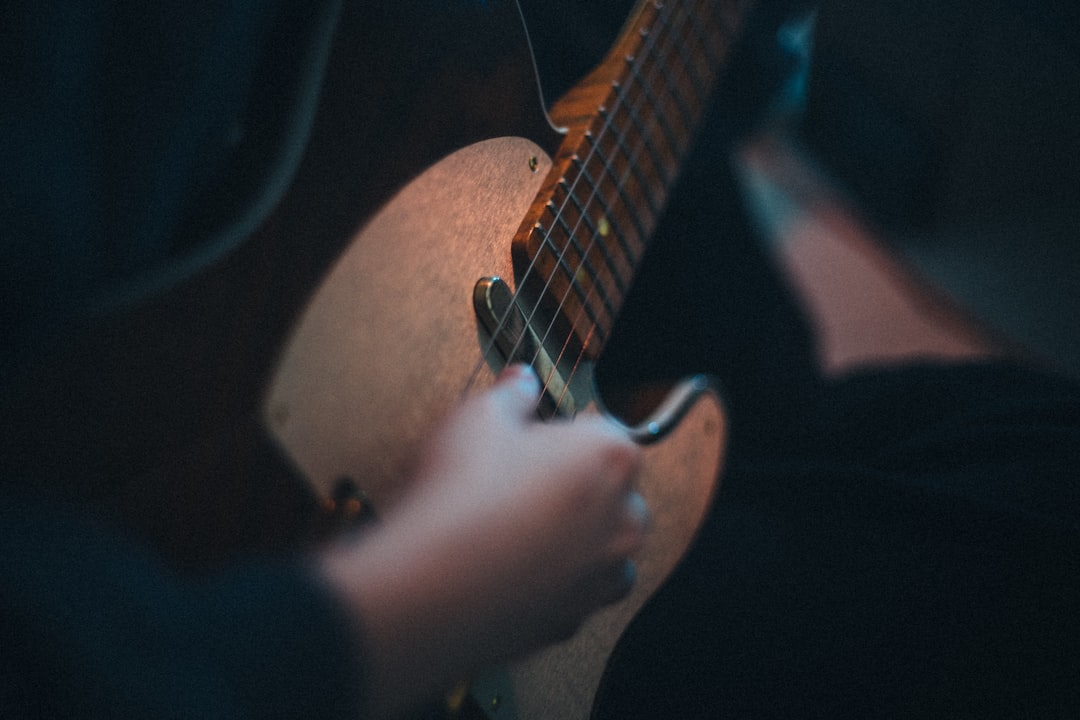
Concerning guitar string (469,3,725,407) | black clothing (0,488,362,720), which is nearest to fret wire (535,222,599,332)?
guitar string (469,3,725,407)

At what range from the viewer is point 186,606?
0.74 ft

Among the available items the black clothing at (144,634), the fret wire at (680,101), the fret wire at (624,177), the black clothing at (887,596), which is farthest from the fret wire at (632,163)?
the black clothing at (144,634)

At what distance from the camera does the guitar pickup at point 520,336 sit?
381mm

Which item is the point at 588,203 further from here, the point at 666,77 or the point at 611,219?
the point at 666,77

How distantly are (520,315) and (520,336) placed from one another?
0.04 feet

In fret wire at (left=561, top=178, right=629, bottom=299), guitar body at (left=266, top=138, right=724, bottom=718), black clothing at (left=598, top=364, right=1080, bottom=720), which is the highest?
guitar body at (left=266, top=138, right=724, bottom=718)

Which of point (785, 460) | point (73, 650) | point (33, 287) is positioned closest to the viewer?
point (73, 650)

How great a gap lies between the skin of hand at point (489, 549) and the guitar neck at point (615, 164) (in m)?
0.11

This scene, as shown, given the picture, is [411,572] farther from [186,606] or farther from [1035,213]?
[1035,213]

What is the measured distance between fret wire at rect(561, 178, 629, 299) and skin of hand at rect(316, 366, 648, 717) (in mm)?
151

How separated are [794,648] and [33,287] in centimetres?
43

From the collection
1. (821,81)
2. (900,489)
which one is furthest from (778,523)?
(821,81)

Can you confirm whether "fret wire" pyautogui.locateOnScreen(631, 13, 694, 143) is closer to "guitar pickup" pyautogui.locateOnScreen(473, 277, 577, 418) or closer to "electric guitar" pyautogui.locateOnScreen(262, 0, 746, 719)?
"electric guitar" pyautogui.locateOnScreen(262, 0, 746, 719)

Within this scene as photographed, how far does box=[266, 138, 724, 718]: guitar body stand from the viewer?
0.31 meters
